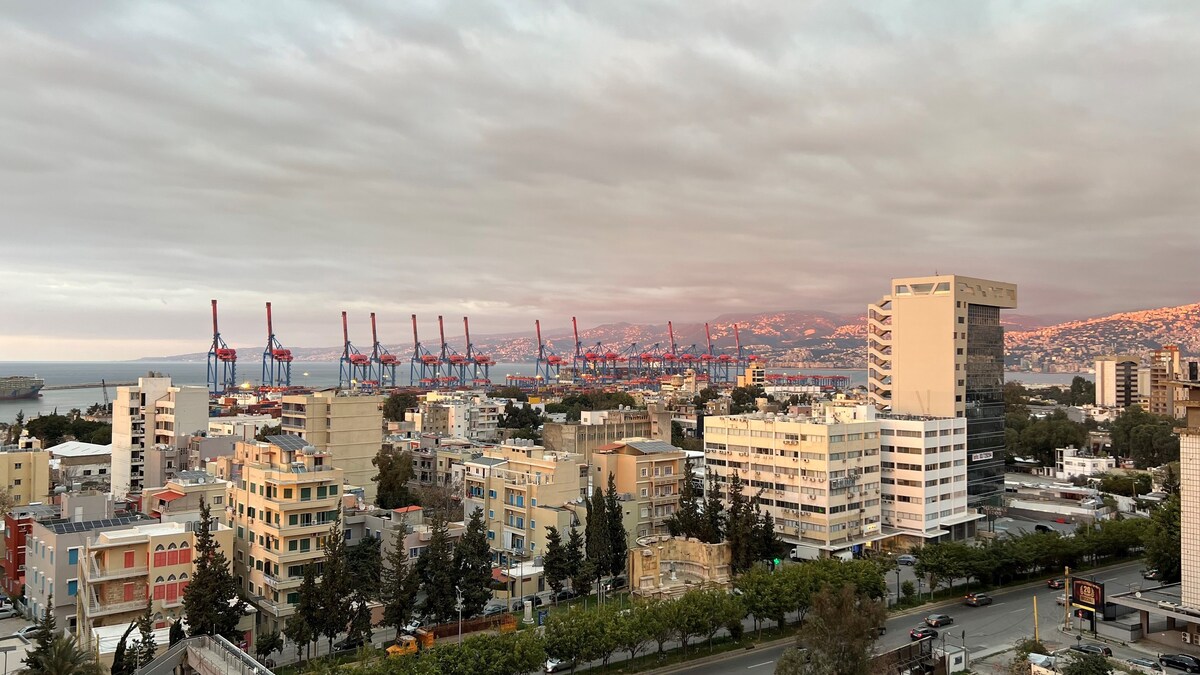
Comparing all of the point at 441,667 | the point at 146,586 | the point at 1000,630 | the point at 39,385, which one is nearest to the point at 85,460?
the point at 146,586

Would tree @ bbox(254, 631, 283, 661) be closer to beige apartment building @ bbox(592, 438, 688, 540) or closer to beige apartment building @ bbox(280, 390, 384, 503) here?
beige apartment building @ bbox(592, 438, 688, 540)

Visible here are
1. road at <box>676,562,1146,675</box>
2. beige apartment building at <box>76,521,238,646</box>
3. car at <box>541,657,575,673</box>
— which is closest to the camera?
car at <box>541,657,575,673</box>

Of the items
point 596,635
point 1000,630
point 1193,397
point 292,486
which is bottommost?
point 1000,630

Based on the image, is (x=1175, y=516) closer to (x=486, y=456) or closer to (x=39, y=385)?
(x=486, y=456)

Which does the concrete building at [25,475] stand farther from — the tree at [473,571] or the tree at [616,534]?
the tree at [616,534]

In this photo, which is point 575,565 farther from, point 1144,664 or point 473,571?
point 1144,664

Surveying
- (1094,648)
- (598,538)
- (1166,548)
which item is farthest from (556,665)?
(1166,548)

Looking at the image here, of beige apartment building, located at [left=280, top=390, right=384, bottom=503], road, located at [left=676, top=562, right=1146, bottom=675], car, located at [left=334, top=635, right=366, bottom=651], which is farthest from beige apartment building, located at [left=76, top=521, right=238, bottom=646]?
beige apartment building, located at [left=280, top=390, right=384, bottom=503]
